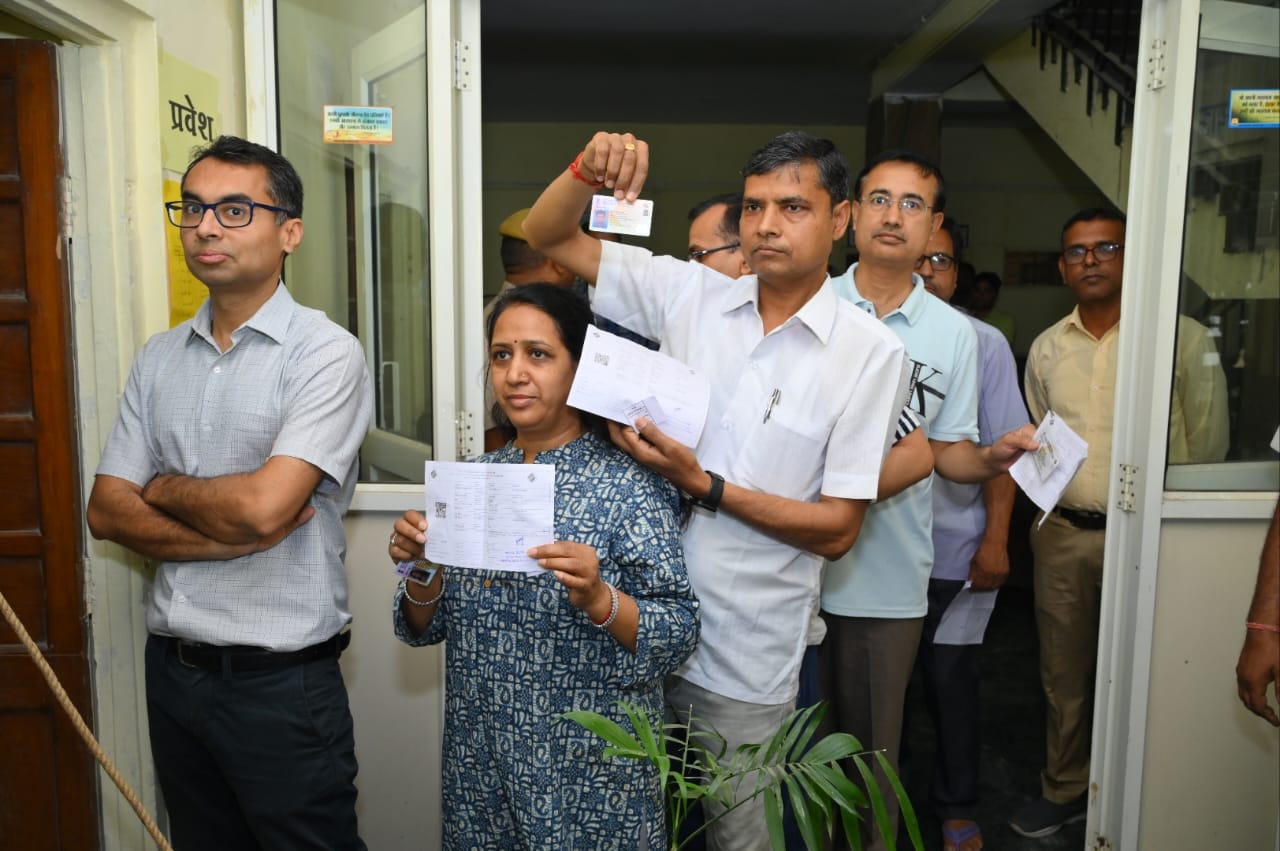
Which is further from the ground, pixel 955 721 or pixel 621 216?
pixel 621 216

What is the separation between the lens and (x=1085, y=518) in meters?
3.05

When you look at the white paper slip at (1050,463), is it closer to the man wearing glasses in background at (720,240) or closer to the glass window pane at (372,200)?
the man wearing glasses in background at (720,240)

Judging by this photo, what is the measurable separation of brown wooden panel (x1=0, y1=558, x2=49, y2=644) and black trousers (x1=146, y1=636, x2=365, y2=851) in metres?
0.39

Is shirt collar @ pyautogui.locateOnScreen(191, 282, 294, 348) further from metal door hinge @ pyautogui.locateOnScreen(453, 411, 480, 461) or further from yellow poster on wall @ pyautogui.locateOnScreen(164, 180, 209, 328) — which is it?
metal door hinge @ pyautogui.locateOnScreen(453, 411, 480, 461)

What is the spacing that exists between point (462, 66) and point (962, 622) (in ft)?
6.68

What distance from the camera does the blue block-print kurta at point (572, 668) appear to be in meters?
1.61

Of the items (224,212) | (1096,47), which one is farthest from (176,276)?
(1096,47)

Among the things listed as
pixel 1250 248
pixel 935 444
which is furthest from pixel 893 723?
pixel 1250 248

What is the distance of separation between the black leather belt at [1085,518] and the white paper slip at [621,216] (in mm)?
1956

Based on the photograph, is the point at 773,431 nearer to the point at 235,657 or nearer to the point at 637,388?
the point at 637,388

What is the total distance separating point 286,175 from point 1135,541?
2.21m

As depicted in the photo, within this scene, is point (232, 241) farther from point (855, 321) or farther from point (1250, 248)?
point (1250, 248)

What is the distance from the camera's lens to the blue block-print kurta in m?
1.61

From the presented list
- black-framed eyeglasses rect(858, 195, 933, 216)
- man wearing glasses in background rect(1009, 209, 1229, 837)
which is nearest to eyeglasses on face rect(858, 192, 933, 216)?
black-framed eyeglasses rect(858, 195, 933, 216)
